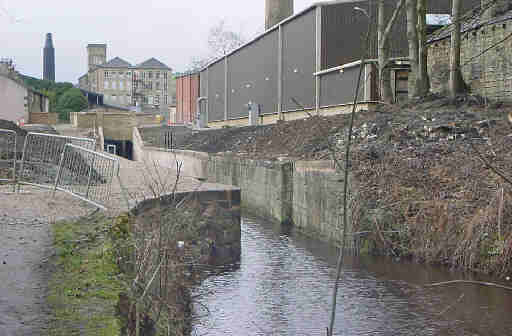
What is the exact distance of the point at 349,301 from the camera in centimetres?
1030

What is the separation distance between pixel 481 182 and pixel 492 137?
9.09 ft

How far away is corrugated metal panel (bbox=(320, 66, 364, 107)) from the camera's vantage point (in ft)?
93.1

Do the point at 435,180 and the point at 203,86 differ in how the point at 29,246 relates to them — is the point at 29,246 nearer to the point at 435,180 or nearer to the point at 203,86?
the point at 435,180

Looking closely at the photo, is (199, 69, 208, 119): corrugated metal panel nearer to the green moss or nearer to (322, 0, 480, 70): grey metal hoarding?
(322, 0, 480, 70): grey metal hoarding

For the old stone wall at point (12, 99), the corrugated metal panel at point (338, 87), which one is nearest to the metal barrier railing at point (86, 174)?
the corrugated metal panel at point (338, 87)

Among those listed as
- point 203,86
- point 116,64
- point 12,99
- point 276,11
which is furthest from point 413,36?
point 116,64

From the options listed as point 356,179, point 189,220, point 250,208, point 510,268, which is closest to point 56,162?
point 189,220

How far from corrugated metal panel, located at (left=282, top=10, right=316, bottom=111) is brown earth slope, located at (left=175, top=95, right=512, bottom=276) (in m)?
12.8

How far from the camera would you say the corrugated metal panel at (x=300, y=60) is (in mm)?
34188

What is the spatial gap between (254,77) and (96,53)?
141 m

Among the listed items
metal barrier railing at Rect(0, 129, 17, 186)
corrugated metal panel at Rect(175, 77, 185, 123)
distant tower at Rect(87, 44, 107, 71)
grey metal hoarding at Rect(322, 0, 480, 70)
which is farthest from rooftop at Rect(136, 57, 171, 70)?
metal barrier railing at Rect(0, 129, 17, 186)

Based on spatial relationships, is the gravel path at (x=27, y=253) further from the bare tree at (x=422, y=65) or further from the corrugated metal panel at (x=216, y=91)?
the corrugated metal panel at (x=216, y=91)

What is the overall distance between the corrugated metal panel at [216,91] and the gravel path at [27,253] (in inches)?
1601

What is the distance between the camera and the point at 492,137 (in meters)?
15.6
